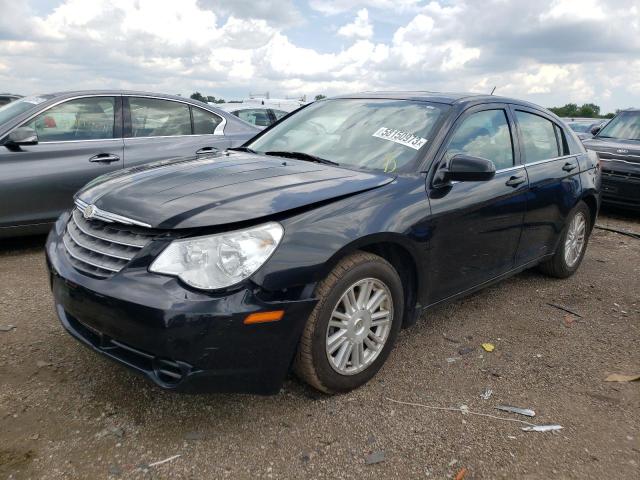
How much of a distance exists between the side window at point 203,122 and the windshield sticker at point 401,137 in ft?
10.4

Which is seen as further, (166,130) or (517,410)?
(166,130)

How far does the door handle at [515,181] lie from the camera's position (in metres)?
3.72

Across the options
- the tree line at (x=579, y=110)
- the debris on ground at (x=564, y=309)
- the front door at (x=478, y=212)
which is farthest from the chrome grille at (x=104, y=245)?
the tree line at (x=579, y=110)

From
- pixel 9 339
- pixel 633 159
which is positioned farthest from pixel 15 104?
pixel 633 159

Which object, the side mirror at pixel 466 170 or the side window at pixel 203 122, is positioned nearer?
the side mirror at pixel 466 170

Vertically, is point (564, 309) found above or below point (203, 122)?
below

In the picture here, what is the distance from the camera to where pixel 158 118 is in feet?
18.8

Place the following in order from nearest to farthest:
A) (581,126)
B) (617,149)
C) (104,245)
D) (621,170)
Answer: (104,245)
(621,170)
(617,149)
(581,126)

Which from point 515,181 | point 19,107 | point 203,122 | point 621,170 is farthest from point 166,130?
point 621,170

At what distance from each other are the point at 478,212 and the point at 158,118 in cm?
375

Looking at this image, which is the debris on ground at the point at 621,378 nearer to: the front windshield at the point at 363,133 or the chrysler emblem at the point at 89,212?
the front windshield at the point at 363,133

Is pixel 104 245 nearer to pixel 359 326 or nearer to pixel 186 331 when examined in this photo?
pixel 186 331

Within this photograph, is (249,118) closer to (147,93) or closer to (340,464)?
(147,93)

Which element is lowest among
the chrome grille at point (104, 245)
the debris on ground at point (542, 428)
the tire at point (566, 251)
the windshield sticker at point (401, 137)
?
the debris on ground at point (542, 428)
